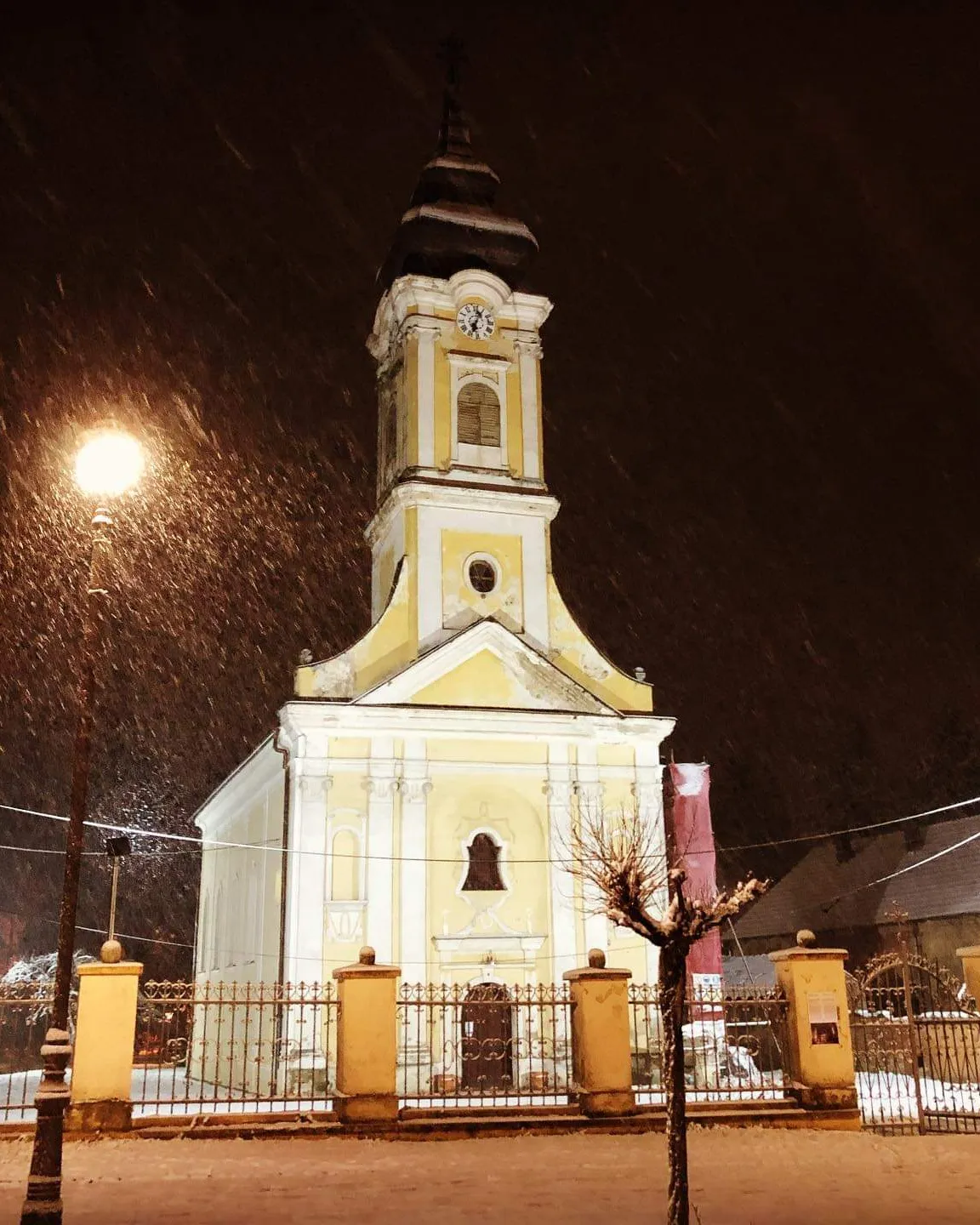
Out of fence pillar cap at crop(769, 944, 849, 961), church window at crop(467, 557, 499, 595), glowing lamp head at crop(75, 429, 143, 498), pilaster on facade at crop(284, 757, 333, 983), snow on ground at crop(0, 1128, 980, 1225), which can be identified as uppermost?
church window at crop(467, 557, 499, 595)

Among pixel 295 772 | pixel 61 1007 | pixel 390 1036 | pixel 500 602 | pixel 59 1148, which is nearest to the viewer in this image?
pixel 59 1148

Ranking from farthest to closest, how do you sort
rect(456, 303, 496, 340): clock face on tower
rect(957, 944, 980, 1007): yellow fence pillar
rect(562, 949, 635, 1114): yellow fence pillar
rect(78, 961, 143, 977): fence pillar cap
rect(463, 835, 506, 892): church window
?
rect(456, 303, 496, 340): clock face on tower
rect(463, 835, 506, 892): church window
rect(957, 944, 980, 1007): yellow fence pillar
rect(562, 949, 635, 1114): yellow fence pillar
rect(78, 961, 143, 977): fence pillar cap

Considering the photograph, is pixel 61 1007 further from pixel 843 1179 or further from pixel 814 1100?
pixel 814 1100

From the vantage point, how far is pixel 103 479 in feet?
33.4

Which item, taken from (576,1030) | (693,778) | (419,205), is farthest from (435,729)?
(419,205)

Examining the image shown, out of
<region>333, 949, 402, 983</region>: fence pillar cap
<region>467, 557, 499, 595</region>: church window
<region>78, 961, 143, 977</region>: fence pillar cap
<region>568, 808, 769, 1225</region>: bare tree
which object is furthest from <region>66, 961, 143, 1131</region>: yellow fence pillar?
<region>467, 557, 499, 595</region>: church window

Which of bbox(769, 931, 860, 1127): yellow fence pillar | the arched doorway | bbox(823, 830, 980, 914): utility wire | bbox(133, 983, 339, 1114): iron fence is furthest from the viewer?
bbox(823, 830, 980, 914): utility wire

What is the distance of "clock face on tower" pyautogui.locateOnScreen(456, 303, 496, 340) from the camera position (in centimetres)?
2805

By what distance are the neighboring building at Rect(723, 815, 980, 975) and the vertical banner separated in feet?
28.8

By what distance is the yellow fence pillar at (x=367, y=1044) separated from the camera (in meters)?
13.7

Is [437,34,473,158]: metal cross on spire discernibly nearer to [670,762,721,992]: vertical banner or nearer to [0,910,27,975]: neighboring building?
[670,762,721,992]: vertical banner

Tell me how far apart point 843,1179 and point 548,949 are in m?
12.4

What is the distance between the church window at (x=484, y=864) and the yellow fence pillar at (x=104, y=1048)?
10691 mm

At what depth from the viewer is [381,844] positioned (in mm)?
23172
